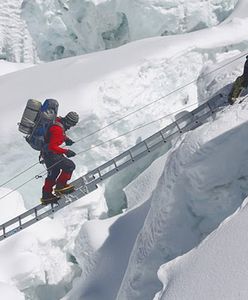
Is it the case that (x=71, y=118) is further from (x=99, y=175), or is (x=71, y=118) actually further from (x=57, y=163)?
(x=99, y=175)

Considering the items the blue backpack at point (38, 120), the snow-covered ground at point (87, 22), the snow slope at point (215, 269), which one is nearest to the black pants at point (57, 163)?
the blue backpack at point (38, 120)

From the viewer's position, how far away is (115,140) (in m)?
9.62

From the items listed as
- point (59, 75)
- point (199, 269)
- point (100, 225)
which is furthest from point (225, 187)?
point (59, 75)

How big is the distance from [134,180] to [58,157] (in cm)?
249

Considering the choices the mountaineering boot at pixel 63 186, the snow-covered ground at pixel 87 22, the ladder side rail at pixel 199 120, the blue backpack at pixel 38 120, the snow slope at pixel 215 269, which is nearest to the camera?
the snow slope at pixel 215 269

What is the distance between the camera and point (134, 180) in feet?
29.2

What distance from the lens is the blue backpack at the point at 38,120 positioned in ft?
21.5

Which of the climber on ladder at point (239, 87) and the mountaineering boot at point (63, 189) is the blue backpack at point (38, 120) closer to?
the mountaineering boot at point (63, 189)

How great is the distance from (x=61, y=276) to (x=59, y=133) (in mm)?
2688

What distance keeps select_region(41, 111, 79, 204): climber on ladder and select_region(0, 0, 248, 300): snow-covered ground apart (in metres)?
1.15

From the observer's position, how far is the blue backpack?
6551 millimetres

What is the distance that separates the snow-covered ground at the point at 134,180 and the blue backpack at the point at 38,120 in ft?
4.85

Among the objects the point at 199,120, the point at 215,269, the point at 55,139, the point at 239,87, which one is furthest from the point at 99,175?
the point at 215,269

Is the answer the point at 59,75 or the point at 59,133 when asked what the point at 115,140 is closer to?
the point at 59,75
